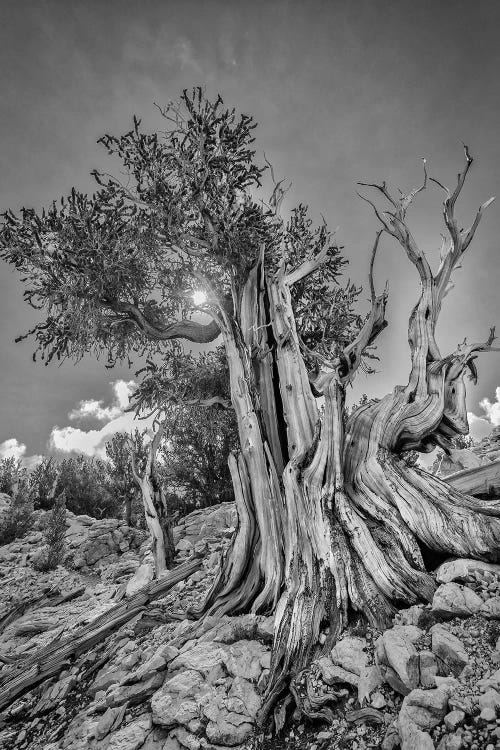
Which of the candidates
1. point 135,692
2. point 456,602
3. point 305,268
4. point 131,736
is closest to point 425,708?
point 456,602

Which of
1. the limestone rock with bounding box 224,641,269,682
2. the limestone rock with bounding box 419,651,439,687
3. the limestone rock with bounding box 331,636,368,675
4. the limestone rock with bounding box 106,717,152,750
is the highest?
the limestone rock with bounding box 419,651,439,687

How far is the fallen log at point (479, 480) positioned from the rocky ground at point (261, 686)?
1848 mm

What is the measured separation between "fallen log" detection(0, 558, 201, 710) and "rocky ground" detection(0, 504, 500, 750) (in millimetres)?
65

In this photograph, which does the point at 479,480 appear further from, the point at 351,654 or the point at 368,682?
the point at 368,682

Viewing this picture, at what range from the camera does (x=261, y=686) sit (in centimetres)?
222

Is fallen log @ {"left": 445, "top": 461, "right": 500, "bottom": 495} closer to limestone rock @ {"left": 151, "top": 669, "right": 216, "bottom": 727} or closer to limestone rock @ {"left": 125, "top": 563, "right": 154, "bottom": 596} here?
limestone rock @ {"left": 151, "top": 669, "right": 216, "bottom": 727}

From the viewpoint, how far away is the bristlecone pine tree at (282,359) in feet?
9.36

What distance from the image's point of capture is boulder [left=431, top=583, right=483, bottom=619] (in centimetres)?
204

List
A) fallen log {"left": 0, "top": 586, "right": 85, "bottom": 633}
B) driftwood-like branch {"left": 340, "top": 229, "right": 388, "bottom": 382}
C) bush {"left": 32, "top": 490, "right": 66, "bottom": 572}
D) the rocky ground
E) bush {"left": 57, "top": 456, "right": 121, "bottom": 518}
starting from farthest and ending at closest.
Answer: bush {"left": 57, "top": 456, "right": 121, "bottom": 518} < bush {"left": 32, "top": 490, "right": 66, "bottom": 572} < fallen log {"left": 0, "top": 586, "right": 85, "bottom": 633} < driftwood-like branch {"left": 340, "top": 229, "right": 388, "bottom": 382} < the rocky ground

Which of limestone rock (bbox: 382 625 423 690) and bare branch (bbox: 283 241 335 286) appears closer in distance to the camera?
limestone rock (bbox: 382 625 423 690)

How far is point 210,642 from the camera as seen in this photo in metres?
2.86

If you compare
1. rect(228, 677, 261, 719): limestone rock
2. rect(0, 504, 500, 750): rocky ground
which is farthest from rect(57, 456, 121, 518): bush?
rect(228, 677, 261, 719): limestone rock

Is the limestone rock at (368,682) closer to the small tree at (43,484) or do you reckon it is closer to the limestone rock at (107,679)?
the limestone rock at (107,679)

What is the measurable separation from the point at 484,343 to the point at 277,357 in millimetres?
2798
